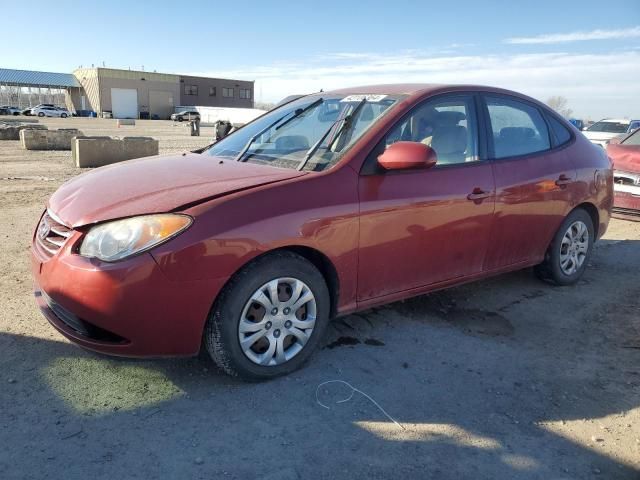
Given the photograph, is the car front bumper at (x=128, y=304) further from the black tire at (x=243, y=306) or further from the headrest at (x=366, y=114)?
the headrest at (x=366, y=114)

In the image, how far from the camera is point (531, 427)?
2734 millimetres

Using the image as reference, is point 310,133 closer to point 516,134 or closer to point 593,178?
point 516,134

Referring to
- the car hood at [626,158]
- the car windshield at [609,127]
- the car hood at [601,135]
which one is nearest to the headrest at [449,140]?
the car hood at [626,158]

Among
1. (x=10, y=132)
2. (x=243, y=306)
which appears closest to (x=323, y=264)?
(x=243, y=306)

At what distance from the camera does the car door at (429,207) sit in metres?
3.29

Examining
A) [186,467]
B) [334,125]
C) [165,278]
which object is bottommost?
[186,467]

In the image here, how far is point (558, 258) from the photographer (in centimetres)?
478

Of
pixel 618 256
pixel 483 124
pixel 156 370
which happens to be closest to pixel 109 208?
pixel 156 370

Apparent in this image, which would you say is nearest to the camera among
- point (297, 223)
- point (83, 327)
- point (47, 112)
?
point (83, 327)

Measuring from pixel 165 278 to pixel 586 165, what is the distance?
3991mm

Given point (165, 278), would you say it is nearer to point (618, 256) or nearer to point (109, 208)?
point (109, 208)

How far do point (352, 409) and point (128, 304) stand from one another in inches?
51.1

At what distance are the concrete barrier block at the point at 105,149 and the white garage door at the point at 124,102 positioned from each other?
63.2 meters

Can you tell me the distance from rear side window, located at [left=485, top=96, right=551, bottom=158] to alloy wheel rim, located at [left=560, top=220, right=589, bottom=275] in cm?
86
